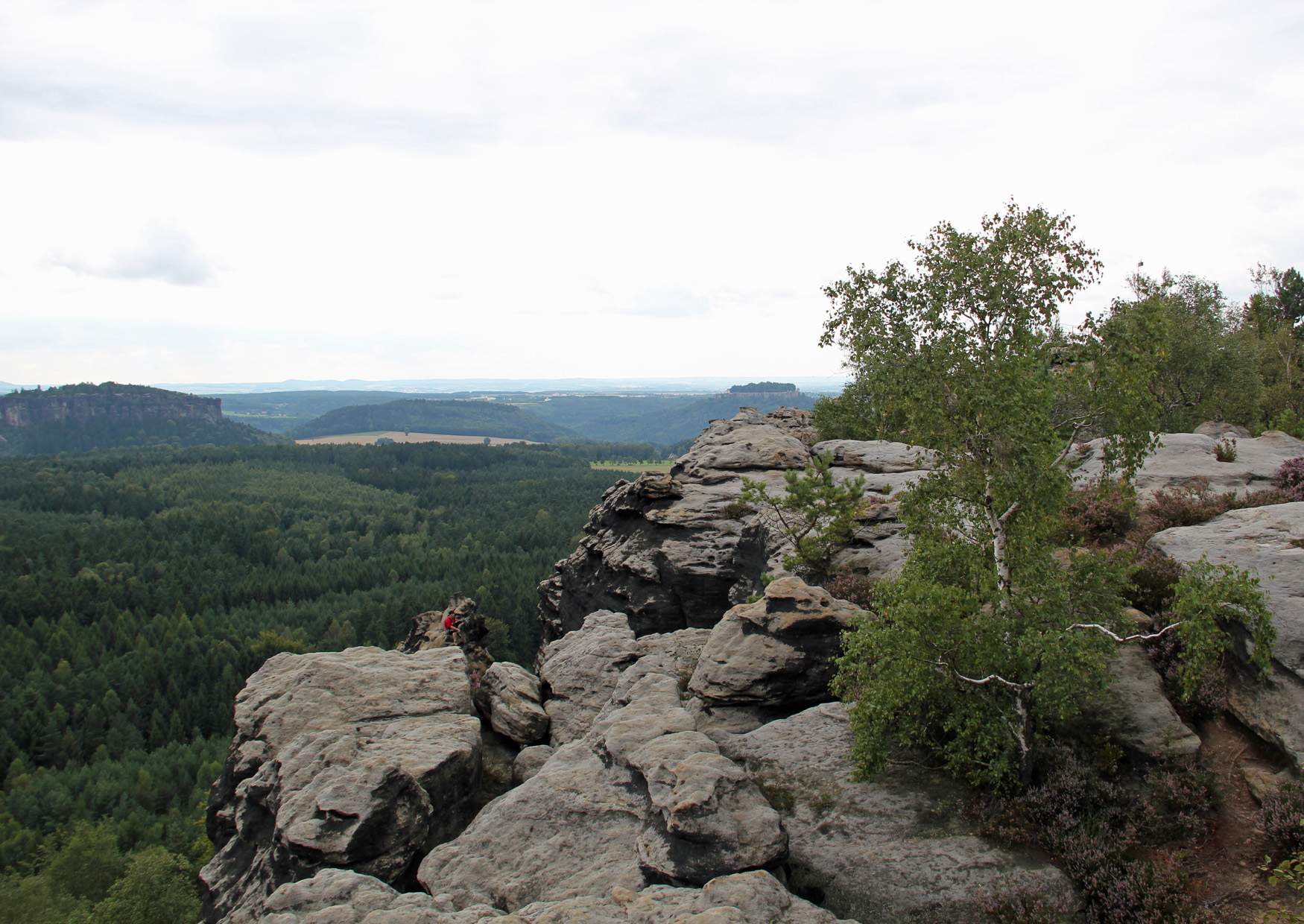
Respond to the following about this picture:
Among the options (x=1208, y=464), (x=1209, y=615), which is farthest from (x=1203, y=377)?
(x=1209, y=615)

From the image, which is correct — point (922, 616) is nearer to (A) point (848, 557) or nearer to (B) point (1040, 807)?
(B) point (1040, 807)

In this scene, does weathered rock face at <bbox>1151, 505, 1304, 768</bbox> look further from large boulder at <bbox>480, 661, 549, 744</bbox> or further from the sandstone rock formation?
large boulder at <bbox>480, 661, 549, 744</bbox>

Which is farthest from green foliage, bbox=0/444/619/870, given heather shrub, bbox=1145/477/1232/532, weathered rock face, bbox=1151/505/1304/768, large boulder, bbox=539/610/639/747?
weathered rock face, bbox=1151/505/1304/768

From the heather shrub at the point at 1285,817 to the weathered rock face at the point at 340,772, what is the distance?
18.6m

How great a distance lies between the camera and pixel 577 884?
15.4 meters

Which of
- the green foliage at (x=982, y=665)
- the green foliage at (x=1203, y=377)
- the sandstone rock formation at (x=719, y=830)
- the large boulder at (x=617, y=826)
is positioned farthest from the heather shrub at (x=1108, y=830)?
the green foliage at (x=1203, y=377)

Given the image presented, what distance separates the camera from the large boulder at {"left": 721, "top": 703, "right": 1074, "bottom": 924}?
47.8 feet

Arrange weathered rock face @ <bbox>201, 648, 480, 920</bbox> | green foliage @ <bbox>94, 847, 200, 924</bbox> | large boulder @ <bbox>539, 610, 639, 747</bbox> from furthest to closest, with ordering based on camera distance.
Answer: green foliage @ <bbox>94, 847, 200, 924</bbox> < large boulder @ <bbox>539, 610, 639, 747</bbox> < weathered rock face @ <bbox>201, 648, 480, 920</bbox>

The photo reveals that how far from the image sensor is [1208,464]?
29688 millimetres

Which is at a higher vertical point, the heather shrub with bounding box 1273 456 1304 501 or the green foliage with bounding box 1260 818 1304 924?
the heather shrub with bounding box 1273 456 1304 501

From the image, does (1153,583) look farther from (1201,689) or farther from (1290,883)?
(1290,883)

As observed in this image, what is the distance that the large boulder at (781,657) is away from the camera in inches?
866

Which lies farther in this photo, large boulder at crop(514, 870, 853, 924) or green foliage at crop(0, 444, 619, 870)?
green foliage at crop(0, 444, 619, 870)

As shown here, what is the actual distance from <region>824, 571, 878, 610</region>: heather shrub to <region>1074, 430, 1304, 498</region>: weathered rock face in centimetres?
858
